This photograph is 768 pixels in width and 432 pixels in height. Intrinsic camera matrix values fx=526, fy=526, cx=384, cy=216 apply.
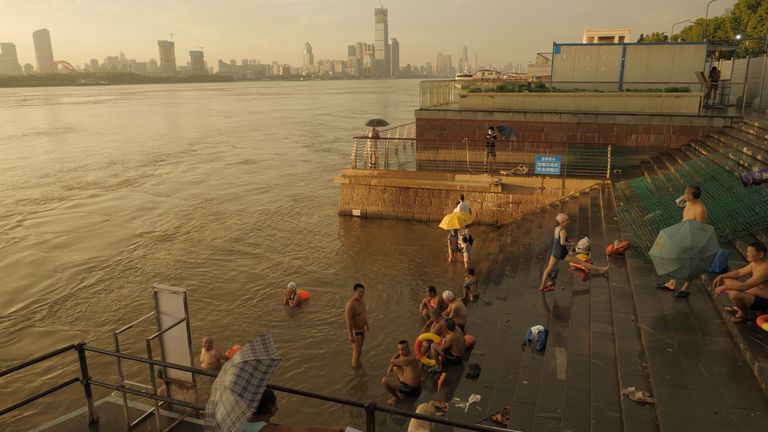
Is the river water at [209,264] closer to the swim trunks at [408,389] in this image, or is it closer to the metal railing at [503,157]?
the swim trunks at [408,389]

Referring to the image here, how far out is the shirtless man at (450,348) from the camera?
26.6 ft

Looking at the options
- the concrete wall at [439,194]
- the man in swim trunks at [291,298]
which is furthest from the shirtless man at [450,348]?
the concrete wall at [439,194]

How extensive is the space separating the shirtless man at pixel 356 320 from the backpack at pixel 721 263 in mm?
5321

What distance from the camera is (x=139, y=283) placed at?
14305 millimetres

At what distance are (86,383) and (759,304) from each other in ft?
25.4

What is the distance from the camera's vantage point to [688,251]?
681 cm

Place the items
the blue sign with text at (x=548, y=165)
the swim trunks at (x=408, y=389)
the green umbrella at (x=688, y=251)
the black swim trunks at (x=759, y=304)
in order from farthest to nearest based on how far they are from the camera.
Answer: the blue sign with text at (x=548, y=165) < the swim trunks at (x=408, y=389) < the green umbrella at (x=688, y=251) < the black swim trunks at (x=759, y=304)

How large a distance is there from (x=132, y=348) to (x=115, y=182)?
21601mm

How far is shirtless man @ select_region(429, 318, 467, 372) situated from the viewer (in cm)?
809

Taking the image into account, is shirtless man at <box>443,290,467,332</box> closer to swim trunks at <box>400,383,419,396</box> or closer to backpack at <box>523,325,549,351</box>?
backpack at <box>523,325,549,351</box>

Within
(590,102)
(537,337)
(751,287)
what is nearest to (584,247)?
(537,337)

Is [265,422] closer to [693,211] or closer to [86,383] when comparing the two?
[86,383]

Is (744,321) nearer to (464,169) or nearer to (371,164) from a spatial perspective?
(464,169)

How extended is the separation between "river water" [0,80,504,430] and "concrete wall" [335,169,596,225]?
701 millimetres
